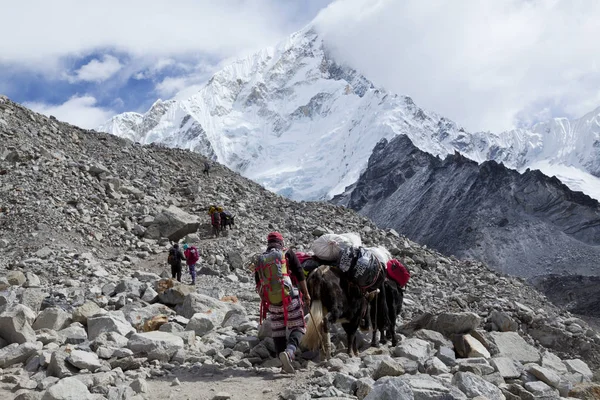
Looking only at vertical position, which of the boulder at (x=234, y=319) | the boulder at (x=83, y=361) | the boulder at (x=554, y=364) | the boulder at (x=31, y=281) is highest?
the boulder at (x=31, y=281)

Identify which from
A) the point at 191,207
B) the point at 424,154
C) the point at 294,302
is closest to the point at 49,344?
the point at 294,302

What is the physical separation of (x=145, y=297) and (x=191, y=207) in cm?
1373

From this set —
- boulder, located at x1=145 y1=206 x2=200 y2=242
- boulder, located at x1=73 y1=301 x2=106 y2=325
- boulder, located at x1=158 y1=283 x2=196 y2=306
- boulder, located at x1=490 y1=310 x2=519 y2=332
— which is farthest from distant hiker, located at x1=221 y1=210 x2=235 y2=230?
boulder, located at x1=73 y1=301 x2=106 y2=325

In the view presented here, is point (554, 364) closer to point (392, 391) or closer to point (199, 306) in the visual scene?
point (392, 391)

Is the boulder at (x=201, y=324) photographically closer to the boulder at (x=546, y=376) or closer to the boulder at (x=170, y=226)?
the boulder at (x=546, y=376)

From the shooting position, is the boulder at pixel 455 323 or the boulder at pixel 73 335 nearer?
the boulder at pixel 73 335

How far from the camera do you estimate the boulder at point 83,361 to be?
5.21 meters

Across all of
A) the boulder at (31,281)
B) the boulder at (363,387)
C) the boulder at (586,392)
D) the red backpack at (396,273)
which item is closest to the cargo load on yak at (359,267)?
the red backpack at (396,273)

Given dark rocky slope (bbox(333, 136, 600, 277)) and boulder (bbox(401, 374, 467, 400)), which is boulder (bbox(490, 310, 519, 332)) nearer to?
boulder (bbox(401, 374, 467, 400))

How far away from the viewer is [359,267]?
664 cm

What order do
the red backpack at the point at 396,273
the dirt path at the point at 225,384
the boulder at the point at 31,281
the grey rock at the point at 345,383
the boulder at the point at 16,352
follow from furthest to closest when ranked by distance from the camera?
the boulder at the point at 31,281
the red backpack at the point at 396,273
the boulder at the point at 16,352
the dirt path at the point at 225,384
the grey rock at the point at 345,383

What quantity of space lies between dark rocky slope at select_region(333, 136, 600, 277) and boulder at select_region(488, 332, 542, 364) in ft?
191

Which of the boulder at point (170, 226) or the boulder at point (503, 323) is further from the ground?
the boulder at point (170, 226)

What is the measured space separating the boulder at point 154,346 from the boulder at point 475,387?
2924mm
